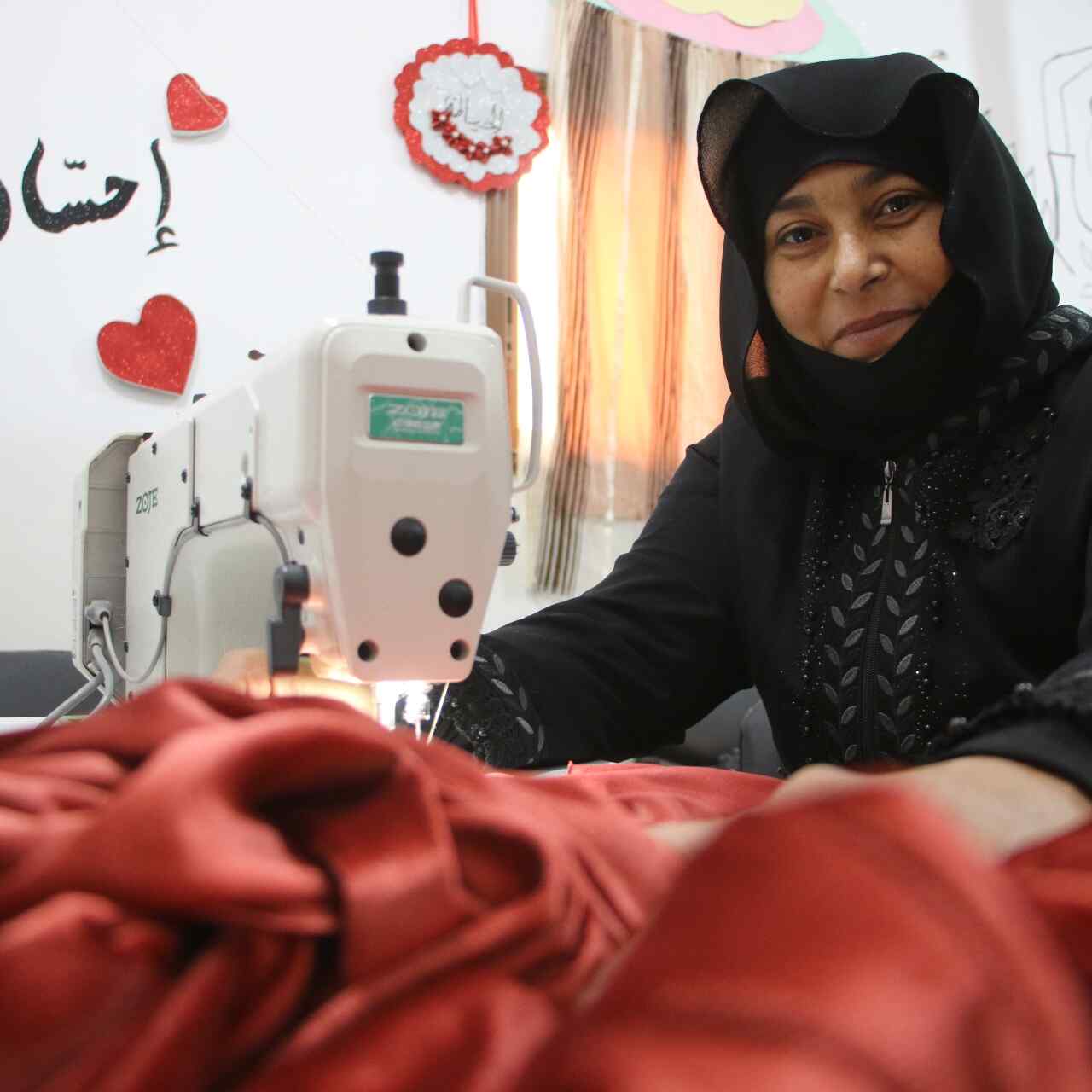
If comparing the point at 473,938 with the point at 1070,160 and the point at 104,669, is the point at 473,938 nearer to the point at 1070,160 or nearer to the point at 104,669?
the point at 104,669

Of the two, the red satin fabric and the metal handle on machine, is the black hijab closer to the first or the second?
the metal handle on machine

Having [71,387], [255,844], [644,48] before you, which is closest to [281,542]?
[255,844]

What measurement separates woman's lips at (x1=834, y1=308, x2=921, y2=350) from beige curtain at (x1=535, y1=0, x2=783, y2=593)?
136 cm

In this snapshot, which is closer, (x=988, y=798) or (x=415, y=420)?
(x=988, y=798)

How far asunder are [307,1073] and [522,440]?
7.62 ft

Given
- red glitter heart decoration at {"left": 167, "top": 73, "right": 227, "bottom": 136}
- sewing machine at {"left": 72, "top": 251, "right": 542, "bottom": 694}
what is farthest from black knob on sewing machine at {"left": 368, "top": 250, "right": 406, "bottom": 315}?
red glitter heart decoration at {"left": 167, "top": 73, "right": 227, "bottom": 136}

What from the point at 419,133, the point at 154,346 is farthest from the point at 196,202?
the point at 419,133

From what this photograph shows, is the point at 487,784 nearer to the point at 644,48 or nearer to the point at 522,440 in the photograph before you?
the point at 522,440

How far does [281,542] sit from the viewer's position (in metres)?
0.93

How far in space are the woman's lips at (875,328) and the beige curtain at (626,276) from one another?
1365 mm

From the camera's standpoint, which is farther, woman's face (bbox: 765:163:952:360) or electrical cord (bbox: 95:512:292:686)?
woman's face (bbox: 765:163:952:360)

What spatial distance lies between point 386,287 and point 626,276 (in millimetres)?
1881

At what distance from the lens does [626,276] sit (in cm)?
275

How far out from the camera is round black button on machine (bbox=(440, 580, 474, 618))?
886 millimetres
